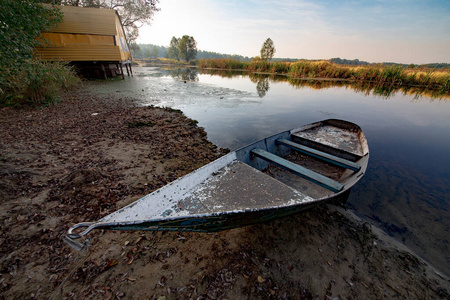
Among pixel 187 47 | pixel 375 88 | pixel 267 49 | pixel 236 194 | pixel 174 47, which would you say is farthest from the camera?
pixel 174 47

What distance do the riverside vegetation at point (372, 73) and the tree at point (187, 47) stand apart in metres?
56.1

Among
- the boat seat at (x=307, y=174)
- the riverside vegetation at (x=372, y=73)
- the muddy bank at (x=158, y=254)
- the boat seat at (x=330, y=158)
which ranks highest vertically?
the riverside vegetation at (x=372, y=73)

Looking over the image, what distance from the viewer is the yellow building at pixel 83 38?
14.2 meters

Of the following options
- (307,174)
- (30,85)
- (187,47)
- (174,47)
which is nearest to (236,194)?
(307,174)

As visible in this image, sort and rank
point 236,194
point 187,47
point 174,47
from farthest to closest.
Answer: point 174,47, point 187,47, point 236,194

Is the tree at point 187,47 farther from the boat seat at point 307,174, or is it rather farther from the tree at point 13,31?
the boat seat at point 307,174

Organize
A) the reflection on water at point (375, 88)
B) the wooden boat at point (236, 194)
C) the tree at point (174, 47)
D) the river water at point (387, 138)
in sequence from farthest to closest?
the tree at point (174, 47)
the reflection on water at point (375, 88)
the river water at point (387, 138)
the wooden boat at point (236, 194)

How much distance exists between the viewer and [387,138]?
24.1ft

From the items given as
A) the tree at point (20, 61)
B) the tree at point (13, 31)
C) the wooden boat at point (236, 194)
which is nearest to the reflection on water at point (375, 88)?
the wooden boat at point (236, 194)

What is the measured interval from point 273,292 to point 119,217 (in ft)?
6.49

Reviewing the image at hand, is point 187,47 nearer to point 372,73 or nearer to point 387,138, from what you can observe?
point 372,73

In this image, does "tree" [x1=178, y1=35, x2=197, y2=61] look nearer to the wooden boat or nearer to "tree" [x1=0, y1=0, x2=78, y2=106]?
"tree" [x1=0, y1=0, x2=78, y2=106]

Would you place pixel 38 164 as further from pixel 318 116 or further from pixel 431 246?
pixel 318 116

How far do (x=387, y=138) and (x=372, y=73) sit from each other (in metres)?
21.2
